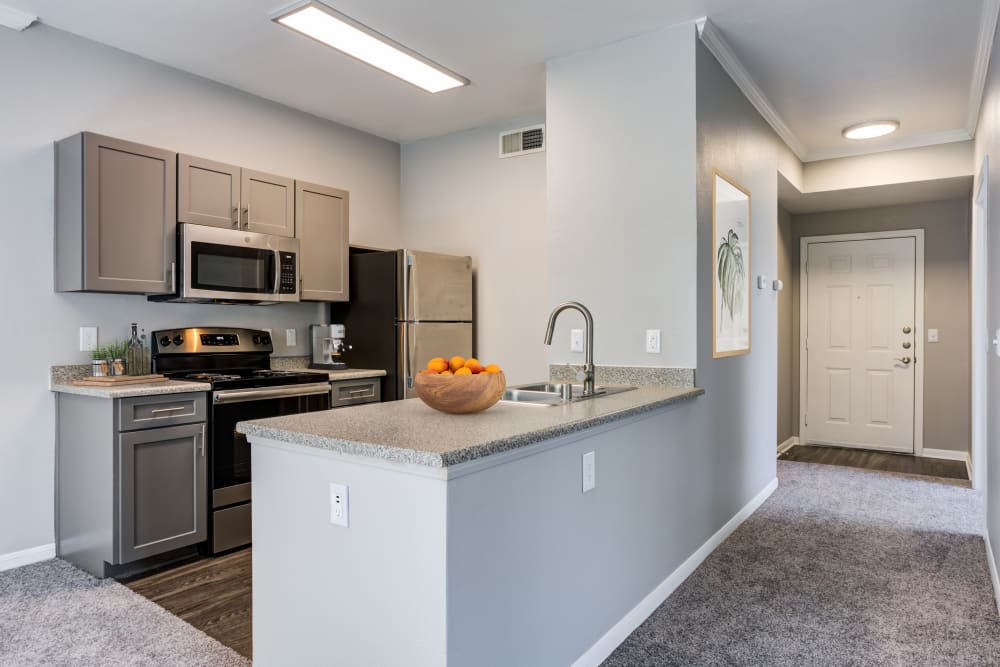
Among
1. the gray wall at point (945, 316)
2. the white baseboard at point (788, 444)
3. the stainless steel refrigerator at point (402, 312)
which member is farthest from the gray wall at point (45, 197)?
the gray wall at point (945, 316)

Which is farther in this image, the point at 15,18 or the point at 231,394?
the point at 231,394

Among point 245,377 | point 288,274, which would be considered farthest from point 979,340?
point 245,377

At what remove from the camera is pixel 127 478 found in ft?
9.49

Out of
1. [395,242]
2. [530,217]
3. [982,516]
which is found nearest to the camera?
[982,516]

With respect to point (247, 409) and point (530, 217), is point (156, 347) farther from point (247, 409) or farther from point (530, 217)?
point (530, 217)

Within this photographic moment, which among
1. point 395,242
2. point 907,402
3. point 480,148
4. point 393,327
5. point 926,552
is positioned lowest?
point 926,552

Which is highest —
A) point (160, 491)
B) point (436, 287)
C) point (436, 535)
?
point (436, 287)

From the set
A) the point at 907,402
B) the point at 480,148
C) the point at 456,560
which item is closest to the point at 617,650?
the point at 456,560

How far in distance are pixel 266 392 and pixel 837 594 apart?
2.91 meters

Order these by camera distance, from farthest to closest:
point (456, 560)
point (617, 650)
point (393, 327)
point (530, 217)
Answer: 1. point (530, 217)
2. point (393, 327)
3. point (617, 650)
4. point (456, 560)

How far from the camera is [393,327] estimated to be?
13.6 ft

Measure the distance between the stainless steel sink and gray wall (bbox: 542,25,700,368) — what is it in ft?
1.20

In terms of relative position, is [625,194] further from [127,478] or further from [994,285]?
[127,478]

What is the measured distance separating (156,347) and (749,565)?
10.7ft
